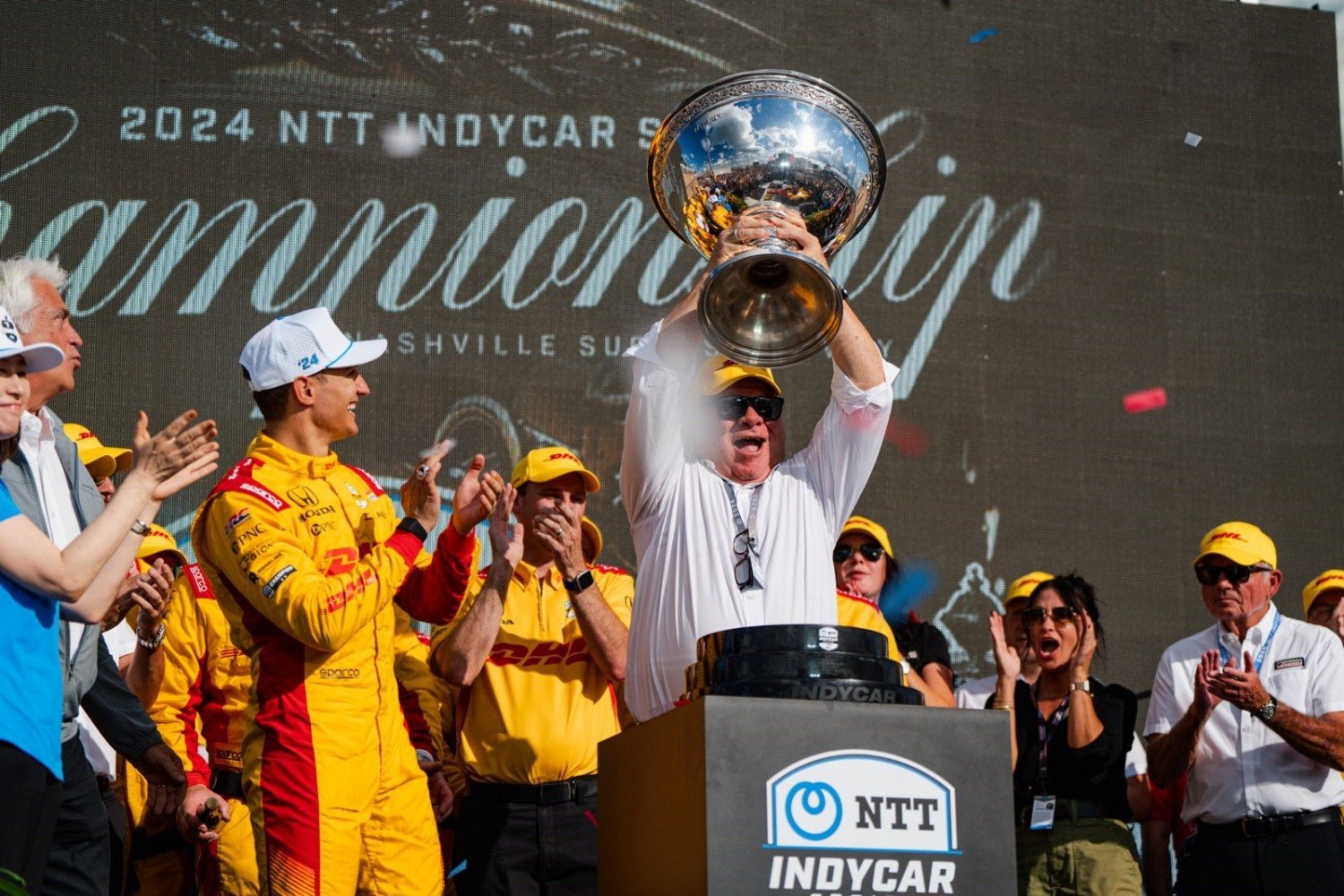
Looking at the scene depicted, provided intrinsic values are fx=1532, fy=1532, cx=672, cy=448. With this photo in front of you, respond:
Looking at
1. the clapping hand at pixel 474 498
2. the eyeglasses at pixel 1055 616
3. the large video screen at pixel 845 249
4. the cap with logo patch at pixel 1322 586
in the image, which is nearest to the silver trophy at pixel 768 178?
the clapping hand at pixel 474 498

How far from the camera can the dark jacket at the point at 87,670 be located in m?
2.82

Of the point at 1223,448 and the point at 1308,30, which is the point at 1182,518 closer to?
the point at 1223,448

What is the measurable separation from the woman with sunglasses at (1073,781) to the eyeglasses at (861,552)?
2.32 feet

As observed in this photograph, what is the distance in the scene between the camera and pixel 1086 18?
21.1 ft

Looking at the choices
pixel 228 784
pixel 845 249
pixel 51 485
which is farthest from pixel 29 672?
pixel 845 249

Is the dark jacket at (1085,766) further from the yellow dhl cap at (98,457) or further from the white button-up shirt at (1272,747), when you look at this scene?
the yellow dhl cap at (98,457)

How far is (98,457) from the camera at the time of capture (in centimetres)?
430

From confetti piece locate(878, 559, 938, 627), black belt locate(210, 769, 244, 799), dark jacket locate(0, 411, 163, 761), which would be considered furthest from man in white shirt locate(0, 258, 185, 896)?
confetti piece locate(878, 559, 938, 627)

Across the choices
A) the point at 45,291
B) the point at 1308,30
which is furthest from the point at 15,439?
the point at 1308,30

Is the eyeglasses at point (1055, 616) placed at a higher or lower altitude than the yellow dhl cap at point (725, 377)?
lower

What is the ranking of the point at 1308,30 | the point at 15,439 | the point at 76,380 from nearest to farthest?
the point at 15,439 < the point at 76,380 < the point at 1308,30

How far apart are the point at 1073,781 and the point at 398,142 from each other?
342 cm

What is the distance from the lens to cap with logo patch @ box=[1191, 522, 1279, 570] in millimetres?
4855

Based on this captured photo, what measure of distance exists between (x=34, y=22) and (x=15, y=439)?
11.6 feet
